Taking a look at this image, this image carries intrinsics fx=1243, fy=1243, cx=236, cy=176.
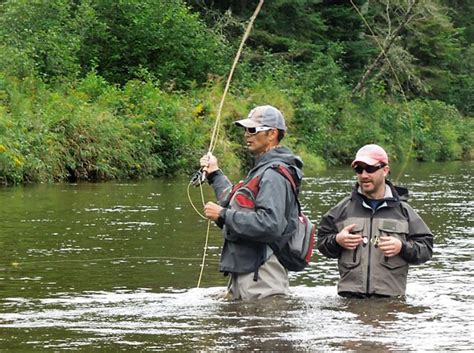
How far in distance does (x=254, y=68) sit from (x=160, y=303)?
102ft

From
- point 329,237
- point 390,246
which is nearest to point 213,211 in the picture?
point 329,237

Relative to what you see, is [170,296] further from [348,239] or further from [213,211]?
[348,239]

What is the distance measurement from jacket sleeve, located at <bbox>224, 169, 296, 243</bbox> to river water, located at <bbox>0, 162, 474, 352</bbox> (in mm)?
552

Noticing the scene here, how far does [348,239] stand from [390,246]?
0.93 ft

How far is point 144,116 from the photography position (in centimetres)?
2777

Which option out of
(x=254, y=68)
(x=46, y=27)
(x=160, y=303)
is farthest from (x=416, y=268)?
(x=254, y=68)

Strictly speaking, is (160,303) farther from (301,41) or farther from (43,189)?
(301,41)

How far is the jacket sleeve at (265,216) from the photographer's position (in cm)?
796

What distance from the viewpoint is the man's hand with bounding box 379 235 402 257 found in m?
8.27

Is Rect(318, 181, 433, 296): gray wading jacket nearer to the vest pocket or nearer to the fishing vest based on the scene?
the vest pocket

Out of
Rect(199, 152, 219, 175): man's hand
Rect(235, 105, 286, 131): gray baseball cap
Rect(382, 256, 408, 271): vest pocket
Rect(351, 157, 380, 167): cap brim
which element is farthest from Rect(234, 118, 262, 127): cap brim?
Rect(382, 256, 408, 271): vest pocket

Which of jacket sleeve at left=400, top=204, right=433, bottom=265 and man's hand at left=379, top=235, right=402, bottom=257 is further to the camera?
jacket sleeve at left=400, top=204, right=433, bottom=265

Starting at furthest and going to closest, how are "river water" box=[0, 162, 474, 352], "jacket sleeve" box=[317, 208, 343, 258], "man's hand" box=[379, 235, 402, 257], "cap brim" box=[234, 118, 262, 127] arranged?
"jacket sleeve" box=[317, 208, 343, 258] < "man's hand" box=[379, 235, 402, 257] < "cap brim" box=[234, 118, 262, 127] < "river water" box=[0, 162, 474, 352]

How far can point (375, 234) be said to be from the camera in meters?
8.42
